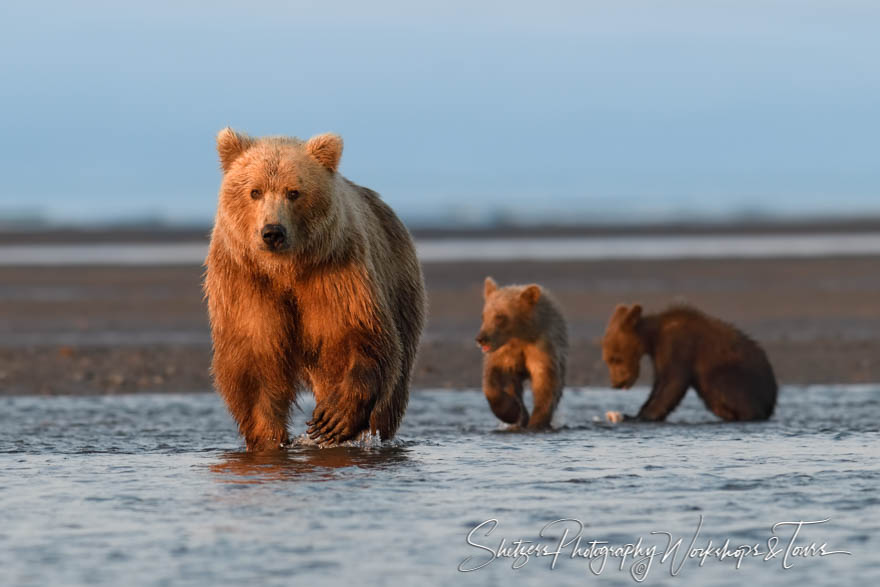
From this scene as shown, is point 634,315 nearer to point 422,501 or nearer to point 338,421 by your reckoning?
point 338,421

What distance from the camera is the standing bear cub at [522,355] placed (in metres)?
9.66

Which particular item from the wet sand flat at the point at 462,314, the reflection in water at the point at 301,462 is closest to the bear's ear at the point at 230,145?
the reflection in water at the point at 301,462

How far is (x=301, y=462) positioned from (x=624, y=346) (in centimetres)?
388

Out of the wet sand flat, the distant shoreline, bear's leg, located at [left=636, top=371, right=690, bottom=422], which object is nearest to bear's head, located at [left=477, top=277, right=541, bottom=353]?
bear's leg, located at [left=636, top=371, right=690, bottom=422]

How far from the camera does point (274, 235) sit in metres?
6.87

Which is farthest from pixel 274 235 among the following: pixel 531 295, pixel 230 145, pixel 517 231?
pixel 517 231

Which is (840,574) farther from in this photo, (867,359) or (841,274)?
(841,274)

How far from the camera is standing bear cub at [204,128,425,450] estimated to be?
715 cm

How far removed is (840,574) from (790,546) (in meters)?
0.45

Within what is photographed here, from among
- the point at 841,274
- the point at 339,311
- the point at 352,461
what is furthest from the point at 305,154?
the point at 841,274

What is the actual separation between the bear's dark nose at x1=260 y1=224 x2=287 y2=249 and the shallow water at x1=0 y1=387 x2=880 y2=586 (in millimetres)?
1086

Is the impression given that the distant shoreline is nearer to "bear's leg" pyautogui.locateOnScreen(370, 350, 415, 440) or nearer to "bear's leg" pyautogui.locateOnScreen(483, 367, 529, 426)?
"bear's leg" pyautogui.locateOnScreen(483, 367, 529, 426)

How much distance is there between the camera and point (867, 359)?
548 inches

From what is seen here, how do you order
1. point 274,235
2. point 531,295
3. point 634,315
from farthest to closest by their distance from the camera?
point 634,315, point 531,295, point 274,235
